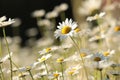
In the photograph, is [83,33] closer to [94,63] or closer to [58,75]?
[58,75]

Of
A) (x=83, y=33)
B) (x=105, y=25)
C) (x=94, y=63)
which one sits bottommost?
(x=94, y=63)

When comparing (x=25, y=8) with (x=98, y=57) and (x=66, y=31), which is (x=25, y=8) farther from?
(x=98, y=57)

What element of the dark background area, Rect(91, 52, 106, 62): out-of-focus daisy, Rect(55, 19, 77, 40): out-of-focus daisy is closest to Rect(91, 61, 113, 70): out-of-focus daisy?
Rect(91, 52, 106, 62): out-of-focus daisy

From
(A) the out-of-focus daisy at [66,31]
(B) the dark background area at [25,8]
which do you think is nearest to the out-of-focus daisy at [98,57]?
(A) the out-of-focus daisy at [66,31]

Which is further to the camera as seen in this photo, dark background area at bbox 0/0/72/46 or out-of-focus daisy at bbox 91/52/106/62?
dark background area at bbox 0/0/72/46

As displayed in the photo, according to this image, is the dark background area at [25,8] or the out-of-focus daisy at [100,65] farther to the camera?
the dark background area at [25,8]

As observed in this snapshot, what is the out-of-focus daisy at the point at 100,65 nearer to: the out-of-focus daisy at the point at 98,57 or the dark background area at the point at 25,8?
the out-of-focus daisy at the point at 98,57

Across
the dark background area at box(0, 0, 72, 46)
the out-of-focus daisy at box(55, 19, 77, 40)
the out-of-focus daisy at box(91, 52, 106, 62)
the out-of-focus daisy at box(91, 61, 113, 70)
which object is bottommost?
the out-of-focus daisy at box(91, 61, 113, 70)

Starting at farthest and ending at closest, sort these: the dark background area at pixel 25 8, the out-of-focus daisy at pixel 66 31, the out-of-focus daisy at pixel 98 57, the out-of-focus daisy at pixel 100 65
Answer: the dark background area at pixel 25 8 → the out-of-focus daisy at pixel 66 31 → the out-of-focus daisy at pixel 98 57 → the out-of-focus daisy at pixel 100 65

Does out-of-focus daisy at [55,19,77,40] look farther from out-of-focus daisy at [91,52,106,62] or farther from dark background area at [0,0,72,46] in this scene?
dark background area at [0,0,72,46]

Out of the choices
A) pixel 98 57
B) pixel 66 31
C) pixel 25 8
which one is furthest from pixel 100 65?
pixel 25 8

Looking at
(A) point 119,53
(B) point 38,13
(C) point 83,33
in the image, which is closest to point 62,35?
(C) point 83,33
